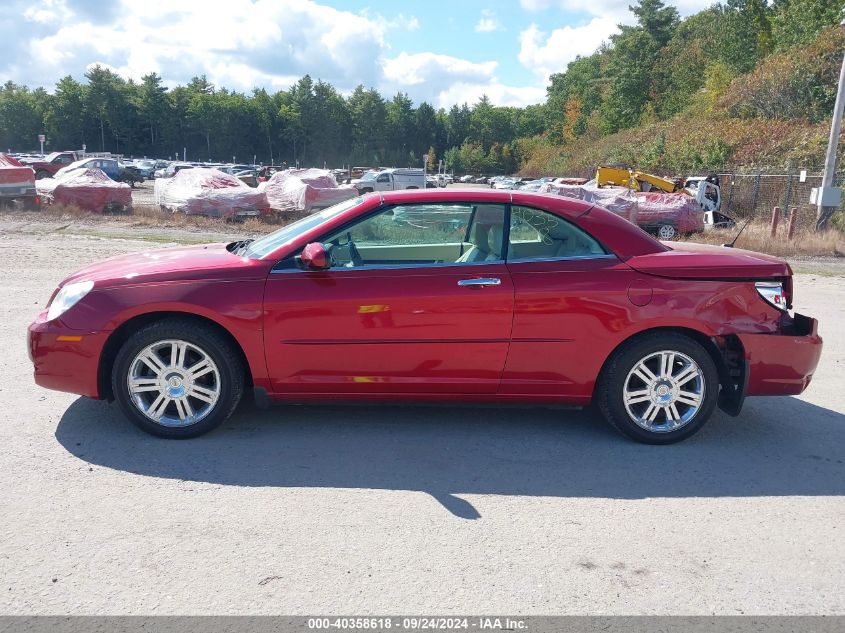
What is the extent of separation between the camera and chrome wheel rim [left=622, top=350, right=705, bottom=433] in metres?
4.66

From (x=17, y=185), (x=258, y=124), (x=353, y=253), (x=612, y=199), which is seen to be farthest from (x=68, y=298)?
(x=258, y=124)

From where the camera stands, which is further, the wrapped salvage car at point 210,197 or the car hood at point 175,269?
the wrapped salvage car at point 210,197

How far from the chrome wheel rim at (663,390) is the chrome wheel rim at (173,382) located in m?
2.72

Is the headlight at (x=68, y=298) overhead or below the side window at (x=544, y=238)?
below

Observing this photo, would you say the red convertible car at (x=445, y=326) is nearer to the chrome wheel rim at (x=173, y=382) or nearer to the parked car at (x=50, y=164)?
the chrome wheel rim at (x=173, y=382)

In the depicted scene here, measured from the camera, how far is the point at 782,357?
4734 mm

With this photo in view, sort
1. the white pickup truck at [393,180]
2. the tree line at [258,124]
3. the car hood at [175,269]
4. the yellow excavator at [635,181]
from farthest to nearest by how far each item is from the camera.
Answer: the tree line at [258,124] → the white pickup truck at [393,180] → the yellow excavator at [635,181] → the car hood at [175,269]

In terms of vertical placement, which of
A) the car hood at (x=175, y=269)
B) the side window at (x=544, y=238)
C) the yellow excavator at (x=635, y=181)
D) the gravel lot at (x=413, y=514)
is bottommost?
the gravel lot at (x=413, y=514)

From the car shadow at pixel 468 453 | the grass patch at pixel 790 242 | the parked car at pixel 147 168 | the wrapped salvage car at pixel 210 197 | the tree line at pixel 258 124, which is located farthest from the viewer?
the tree line at pixel 258 124

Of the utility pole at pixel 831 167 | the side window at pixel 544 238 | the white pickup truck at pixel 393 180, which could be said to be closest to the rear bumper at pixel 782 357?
the side window at pixel 544 238

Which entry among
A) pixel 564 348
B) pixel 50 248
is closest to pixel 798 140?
pixel 50 248

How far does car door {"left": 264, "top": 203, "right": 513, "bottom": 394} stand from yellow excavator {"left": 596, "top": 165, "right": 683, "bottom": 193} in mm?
23887

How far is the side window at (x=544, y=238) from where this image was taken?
4.72 metres

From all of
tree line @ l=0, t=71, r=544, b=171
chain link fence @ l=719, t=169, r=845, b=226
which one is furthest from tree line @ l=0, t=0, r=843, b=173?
chain link fence @ l=719, t=169, r=845, b=226
